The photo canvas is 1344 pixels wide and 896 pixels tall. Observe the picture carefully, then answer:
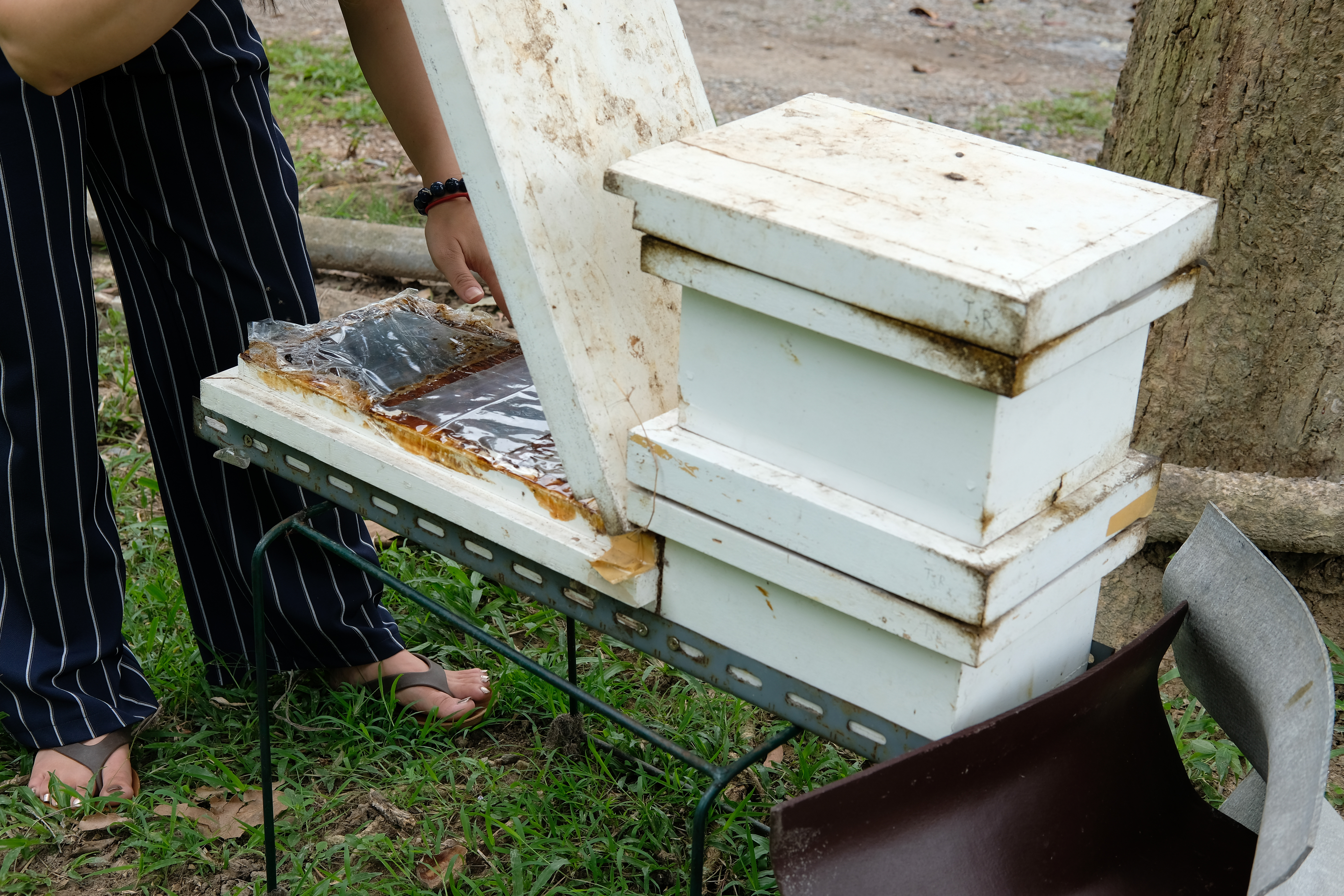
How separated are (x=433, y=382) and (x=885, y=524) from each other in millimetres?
645

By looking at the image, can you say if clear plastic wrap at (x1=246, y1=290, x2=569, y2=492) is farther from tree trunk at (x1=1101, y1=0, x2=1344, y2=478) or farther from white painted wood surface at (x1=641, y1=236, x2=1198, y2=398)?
tree trunk at (x1=1101, y1=0, x2=1344, y2=478)

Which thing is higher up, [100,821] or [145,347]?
[145,347]

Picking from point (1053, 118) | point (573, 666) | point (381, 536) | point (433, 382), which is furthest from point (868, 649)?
point (1053, 118)

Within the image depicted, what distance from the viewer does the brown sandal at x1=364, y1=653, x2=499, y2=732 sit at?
2.11 m

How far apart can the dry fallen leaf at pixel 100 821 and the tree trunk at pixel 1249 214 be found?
1.77 m

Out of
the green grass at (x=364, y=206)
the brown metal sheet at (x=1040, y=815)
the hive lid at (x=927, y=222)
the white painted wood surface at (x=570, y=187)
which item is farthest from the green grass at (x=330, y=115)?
the brown metal sheet at (x=1040, y=815)

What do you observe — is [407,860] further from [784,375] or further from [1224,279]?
[1224,279]

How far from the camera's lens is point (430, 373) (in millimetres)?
1439

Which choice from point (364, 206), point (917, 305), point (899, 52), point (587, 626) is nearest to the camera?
point (917, 305)

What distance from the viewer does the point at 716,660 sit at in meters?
1.15

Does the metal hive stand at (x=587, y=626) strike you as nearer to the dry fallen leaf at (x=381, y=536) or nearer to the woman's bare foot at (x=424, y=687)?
the woman's bare foot at (x=424, y=687)

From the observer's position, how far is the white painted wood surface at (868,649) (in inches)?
39.4

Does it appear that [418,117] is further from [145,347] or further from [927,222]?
[927,222]

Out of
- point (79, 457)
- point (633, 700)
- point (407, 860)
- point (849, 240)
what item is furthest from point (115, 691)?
point (849, 240)
